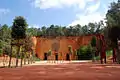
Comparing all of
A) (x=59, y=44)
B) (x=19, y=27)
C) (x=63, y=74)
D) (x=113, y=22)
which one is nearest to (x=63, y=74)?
(x=63, y=74)

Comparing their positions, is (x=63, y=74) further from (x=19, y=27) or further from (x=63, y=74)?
(x=19, y=27)

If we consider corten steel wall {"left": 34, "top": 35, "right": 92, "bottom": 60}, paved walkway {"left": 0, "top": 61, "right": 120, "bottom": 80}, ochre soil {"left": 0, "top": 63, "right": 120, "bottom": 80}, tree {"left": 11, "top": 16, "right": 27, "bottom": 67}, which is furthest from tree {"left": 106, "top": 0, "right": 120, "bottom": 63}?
corten steel wall {"left": 34, "top": 35, "right": 92, "bottom": 60}

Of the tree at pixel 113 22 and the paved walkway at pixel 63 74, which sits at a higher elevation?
the tree at pixel 113 22

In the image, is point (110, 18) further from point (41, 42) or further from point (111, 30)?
point (41, 42)

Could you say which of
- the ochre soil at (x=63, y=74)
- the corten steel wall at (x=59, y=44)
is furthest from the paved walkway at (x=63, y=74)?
the corten steel wall at (x=59, y=44)

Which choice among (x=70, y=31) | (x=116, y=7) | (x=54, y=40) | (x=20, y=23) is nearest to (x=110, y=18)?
(x=116, y=7)

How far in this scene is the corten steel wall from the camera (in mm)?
78375

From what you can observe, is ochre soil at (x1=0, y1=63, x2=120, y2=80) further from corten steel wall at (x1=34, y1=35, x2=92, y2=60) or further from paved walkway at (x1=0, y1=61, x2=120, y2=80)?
corten steel wall at (x1=34, y1=35, x2=92, y2=60)

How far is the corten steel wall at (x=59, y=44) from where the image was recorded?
78.4 metres

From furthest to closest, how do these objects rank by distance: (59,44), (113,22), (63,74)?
1. (59,44)
2. (113,22)
3. (63,74)

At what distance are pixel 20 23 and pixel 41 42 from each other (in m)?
54.0

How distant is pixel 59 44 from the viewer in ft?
258

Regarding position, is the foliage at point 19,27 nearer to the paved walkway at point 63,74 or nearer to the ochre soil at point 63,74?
the paved walkway at point 63,74

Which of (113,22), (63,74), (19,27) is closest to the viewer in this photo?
(63,74)
